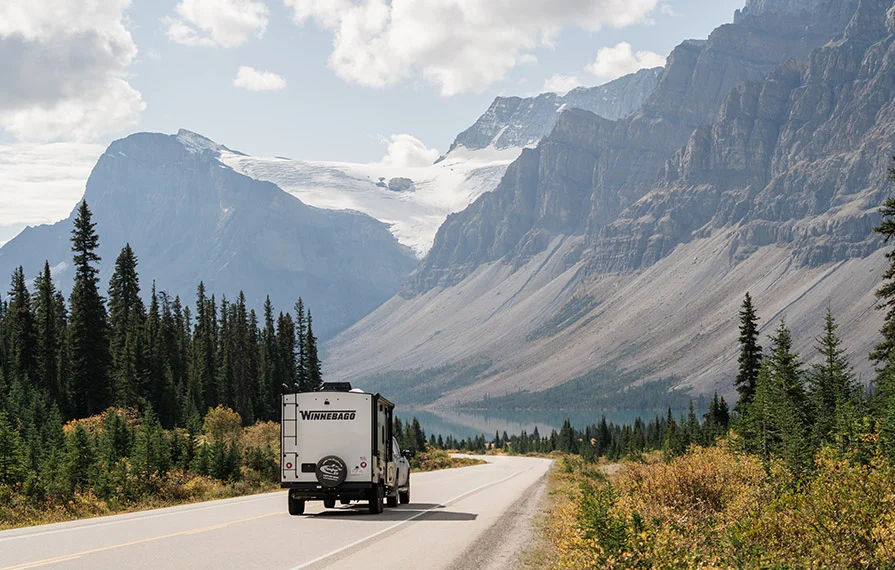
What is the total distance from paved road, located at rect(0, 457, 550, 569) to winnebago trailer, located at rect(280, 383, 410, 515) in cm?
72

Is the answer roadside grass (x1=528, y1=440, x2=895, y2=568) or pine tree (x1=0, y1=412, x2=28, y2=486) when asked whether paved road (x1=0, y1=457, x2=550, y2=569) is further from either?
pine tree (x1=0, y1=412, x2=28, y2=486)

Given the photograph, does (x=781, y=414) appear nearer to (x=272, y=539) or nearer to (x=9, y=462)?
(x=272, y=539)

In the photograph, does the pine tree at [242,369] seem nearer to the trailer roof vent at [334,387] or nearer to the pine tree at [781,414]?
the pine tree at [781,414]

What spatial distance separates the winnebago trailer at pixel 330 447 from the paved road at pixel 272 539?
717 mm

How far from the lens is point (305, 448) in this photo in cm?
2562

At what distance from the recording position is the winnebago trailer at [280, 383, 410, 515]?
2544 centimetres

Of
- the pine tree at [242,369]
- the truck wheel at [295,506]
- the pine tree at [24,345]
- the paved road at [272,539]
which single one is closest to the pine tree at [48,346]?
the pine tree at [24,345]

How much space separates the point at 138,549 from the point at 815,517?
1205 cm

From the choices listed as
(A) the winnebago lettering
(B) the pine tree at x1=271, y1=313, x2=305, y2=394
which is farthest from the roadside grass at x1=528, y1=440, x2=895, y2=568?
(B) the pine tree at x1=271, y1=313, x2=305, y2=394

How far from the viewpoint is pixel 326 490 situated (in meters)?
25.4

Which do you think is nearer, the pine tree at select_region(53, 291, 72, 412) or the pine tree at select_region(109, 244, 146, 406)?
the pine tree at select_region(53, 291, 72, 412)

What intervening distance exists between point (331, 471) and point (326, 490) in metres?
0.56

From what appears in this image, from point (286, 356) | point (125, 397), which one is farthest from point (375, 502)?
point (286, 356)

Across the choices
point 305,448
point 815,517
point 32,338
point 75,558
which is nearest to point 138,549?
point 75,558
